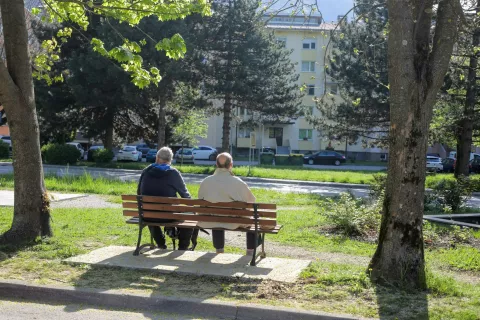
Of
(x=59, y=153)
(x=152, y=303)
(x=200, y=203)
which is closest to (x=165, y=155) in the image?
(x=200, y=203)

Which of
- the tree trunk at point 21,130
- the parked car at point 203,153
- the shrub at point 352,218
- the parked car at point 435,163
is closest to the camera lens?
the tree trunk at point 21,130

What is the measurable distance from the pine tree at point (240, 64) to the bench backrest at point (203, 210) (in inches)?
1049

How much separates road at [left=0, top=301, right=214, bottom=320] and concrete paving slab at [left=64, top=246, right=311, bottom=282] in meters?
1.20

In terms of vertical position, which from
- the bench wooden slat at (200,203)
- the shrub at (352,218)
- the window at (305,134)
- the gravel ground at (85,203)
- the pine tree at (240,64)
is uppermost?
the pine tree at (240,64)

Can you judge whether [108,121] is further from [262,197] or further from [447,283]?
[447,283]

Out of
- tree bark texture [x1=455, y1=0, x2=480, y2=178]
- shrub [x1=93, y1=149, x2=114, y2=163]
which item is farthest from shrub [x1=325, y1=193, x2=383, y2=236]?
shrub [x1=93, y1=149, x2=114, y2=163]

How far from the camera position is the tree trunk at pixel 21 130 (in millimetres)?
8539

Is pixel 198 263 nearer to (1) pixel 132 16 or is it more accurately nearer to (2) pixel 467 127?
(1) pixel 132 16

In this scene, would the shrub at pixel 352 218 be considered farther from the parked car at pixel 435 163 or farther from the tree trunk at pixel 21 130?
the parked car at pixel 435 163

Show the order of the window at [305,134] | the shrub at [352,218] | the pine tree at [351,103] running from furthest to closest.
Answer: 1. the window at [305,134]
2. the pine tree at [351,103]
3. the shrub at [352,218]

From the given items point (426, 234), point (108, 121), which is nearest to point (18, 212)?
point (426, 234)

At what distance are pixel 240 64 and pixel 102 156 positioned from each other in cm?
1135

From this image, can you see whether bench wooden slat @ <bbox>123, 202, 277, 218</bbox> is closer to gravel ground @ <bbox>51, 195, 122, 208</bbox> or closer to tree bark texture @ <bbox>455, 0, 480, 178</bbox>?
gravel ground @ <bbox>51, 195, 122, 208</bbox>

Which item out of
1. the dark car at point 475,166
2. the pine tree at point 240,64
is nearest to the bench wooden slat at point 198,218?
the pine tree at point 240,64
